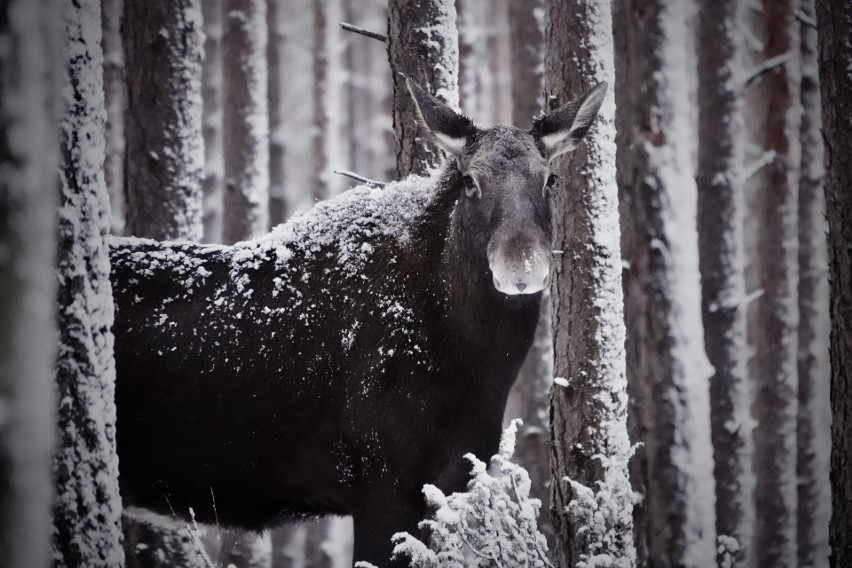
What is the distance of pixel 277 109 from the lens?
13.6 m

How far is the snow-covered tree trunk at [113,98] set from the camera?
475 inches

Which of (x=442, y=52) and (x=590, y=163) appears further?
(x=442, y=52)

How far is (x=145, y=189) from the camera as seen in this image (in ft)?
21.7

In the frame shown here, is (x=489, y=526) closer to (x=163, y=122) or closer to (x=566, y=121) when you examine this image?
(x=566, y=121)

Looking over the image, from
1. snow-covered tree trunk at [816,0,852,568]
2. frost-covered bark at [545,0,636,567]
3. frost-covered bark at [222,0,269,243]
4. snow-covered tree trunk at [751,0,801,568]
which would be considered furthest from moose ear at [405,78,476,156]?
frost-covered bark at [222,0,269,243]

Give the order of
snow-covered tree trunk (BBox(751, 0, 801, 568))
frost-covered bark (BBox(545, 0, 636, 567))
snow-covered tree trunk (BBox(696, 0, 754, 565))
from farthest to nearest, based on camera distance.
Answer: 1. snow-covered tree trunk (BBox(751, 0, 801, 568))
2. snow-covered tree trunk (BBox(696, 0, 754, 565))
3. frost-covered bark (BBox(545, 0, 636, 567))

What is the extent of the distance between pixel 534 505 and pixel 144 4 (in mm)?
5929

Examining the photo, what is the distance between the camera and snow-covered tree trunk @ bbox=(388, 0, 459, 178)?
5.46 meters

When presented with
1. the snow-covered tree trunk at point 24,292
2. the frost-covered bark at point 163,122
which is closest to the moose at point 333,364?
the snow-covered tree trunk at point 24,292

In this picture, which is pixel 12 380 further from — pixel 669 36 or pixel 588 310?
pixel 669 36

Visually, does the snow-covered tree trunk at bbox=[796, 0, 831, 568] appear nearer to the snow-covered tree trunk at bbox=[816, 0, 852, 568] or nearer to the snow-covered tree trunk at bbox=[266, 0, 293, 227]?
the snow-covered tree trunk at bbox=[816, 0, 852, 568]

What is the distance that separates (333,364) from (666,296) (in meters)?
3.31

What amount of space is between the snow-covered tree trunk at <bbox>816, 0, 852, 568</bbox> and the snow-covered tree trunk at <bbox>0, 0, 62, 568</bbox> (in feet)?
13.5

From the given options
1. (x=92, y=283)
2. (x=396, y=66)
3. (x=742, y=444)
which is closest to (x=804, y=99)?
(x=742, y=444)
